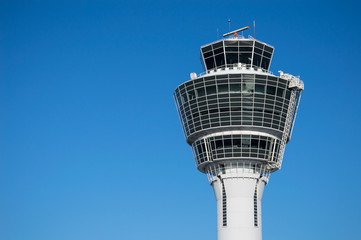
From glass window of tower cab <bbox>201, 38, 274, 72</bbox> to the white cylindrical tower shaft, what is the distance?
861 inches

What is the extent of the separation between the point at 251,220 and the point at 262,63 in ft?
101

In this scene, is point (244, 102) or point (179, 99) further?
point (179, 99)

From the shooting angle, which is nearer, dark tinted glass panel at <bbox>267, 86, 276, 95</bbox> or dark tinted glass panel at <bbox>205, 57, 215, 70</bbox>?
dark tinted glass panel at <bbox>267, 86, 276, 95</bbox>

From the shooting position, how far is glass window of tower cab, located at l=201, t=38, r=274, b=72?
11275cm

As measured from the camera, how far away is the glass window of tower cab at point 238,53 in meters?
113

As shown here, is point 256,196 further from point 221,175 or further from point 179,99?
point 179,99

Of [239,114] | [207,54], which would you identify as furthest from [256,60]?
[239,114]

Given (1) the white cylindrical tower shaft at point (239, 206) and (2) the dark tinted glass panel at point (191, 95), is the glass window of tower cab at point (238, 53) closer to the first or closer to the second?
(2) the dark tinted glass panel at point (191, 95)

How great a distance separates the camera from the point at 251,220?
4085 inches

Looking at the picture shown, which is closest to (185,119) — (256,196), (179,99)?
(179,99)

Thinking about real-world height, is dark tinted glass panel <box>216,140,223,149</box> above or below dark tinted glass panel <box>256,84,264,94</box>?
below

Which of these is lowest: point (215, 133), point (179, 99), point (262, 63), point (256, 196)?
point (256, 196)

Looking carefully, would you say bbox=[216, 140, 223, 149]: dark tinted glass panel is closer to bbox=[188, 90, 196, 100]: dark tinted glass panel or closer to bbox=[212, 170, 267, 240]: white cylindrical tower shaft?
bbox=[212, 170, 267, 240]: white cylindrical tower shaft

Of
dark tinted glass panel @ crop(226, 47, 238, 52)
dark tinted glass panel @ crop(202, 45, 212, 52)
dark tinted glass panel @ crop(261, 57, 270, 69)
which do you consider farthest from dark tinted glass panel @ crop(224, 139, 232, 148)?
dark tinted glass panel @ crop(202, 45, 212, 52)
